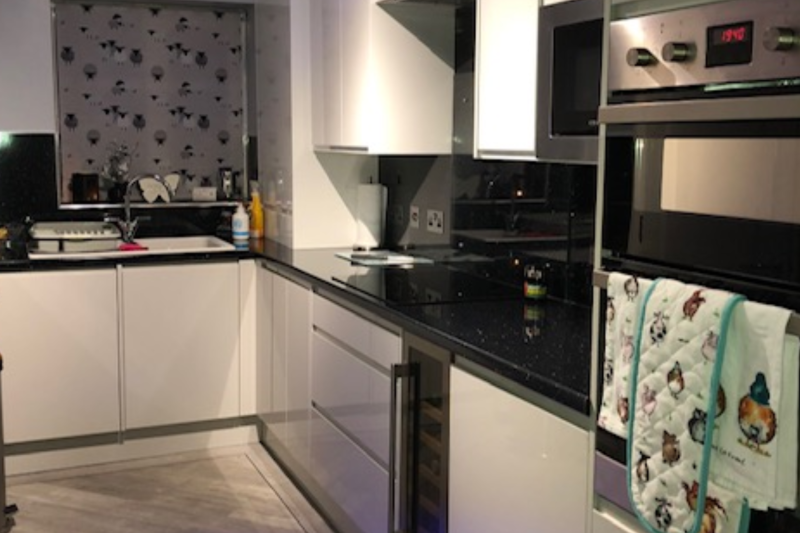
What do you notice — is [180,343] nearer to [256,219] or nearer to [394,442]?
[256,219]

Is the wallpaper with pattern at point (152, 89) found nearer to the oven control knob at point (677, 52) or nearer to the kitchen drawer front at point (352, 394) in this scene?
the kitchen drawer front at point (352, 394)

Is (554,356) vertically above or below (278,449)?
above

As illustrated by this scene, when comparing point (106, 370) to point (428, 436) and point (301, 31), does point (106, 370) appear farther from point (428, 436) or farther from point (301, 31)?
point (428, 436)

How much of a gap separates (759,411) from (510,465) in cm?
82

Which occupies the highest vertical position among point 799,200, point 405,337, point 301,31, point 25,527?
point 301,31

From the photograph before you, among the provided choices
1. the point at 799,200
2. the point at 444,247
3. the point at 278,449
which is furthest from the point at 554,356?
the point at 278,449

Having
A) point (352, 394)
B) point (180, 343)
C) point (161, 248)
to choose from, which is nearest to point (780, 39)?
point (352, 394)

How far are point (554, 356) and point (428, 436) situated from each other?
535mm

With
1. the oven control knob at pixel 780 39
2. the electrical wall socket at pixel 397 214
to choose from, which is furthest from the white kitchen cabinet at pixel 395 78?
the oven control knob at pixel 780 39

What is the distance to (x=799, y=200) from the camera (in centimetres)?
115

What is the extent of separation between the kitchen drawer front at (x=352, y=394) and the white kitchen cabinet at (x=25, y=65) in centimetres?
179

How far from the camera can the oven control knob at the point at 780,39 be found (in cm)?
113

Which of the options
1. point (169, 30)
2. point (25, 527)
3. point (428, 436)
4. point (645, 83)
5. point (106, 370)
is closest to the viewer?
point (645, 83)

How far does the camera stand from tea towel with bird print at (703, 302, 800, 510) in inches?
45.7
